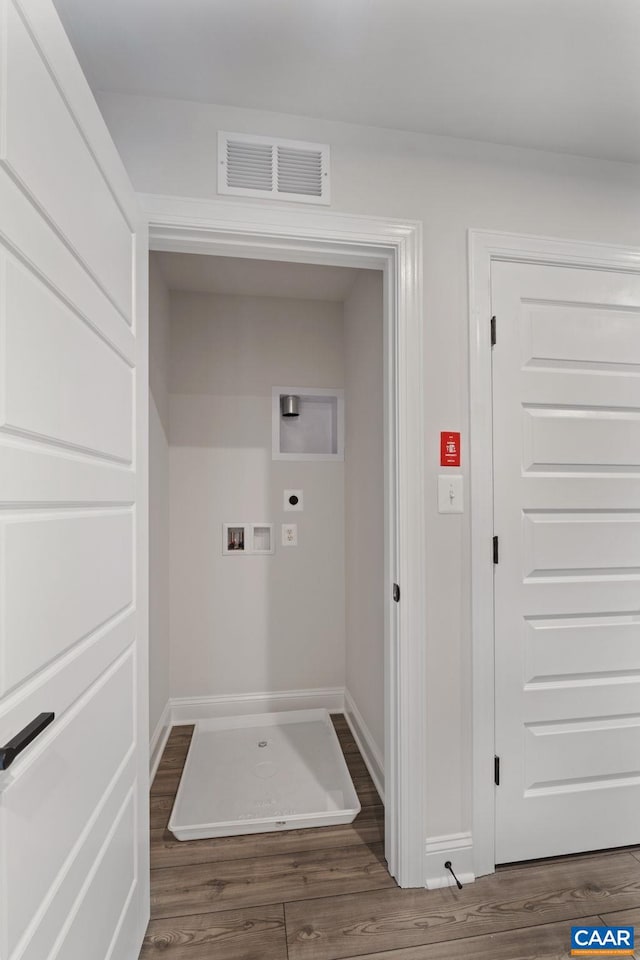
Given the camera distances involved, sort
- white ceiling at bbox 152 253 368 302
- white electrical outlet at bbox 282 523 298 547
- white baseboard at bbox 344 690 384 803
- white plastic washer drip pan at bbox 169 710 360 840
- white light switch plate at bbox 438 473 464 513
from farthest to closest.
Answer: white electrical outlet at bbox 282 523 298 547 → white ceiling at bbox 152 253 368 302 → white baseboard at bbox 344 690 384 803 → white plastic washer drip pan at bbox 169 710 360 840 → white light switch plate at bbox 438 473 464 513

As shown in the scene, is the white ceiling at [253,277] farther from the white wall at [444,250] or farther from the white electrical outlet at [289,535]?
the white electrical outlet at [289,535]

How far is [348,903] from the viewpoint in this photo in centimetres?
149

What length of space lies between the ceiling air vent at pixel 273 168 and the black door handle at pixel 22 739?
1.52 m

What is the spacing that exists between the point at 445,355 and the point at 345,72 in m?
0.90

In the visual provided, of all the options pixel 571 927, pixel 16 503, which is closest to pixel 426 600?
pixel 571 927

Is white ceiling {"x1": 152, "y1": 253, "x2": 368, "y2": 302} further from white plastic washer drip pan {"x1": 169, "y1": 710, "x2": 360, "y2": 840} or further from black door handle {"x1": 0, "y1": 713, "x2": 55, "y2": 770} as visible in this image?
white plastic washer drip pan {"x1": 169, "y1": 710, "x2": 360, "y2": 840}

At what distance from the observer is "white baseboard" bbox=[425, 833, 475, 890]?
156cm

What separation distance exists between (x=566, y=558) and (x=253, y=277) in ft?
6.92

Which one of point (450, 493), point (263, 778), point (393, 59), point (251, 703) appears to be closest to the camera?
point (393, 59)

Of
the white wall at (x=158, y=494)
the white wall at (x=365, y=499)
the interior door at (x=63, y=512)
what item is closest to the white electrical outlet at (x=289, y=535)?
the white wall at (x=365, y=499)

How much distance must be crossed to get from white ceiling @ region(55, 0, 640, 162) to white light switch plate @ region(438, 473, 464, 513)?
1.22m

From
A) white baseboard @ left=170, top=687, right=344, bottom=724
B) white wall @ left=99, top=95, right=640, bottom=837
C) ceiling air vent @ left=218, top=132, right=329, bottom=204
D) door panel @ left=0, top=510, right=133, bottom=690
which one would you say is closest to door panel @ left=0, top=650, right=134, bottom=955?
door panel @ left=0, top=510, right=133, bottom=690

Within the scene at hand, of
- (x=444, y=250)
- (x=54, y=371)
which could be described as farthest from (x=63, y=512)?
(x=444, y=250)

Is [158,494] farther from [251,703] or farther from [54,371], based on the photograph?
[54,371]
